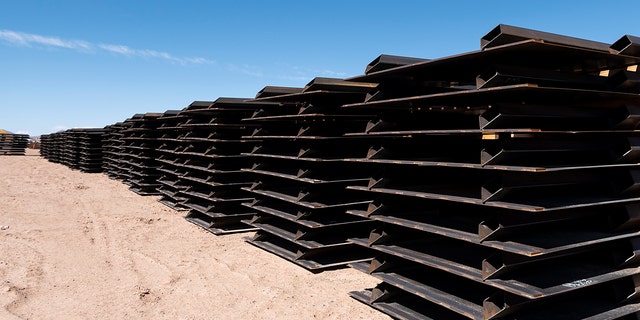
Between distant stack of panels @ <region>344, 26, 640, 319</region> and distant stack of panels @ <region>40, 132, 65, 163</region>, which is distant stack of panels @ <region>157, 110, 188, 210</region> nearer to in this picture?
distant stack of panels @ <region>344, 26, 640, 319</region>

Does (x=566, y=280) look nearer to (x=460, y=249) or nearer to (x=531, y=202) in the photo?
(x=531, y=202)

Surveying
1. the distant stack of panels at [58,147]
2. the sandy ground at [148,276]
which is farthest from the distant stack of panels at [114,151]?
the sandy ground at [148,276]

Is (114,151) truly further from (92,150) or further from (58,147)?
(58,147)

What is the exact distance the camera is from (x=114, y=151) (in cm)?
2048

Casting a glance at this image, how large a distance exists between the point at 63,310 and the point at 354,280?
3708mm

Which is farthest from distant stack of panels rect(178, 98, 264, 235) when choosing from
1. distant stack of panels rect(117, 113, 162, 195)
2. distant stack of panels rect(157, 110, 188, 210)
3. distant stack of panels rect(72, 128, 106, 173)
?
distant stack of panels rect(72, 128, 106, 173)

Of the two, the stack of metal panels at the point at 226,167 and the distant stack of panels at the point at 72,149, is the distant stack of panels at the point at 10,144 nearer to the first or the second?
the distant stack of panels at the point at 72,149

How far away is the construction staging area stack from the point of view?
364 cm

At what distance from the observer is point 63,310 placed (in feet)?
16.9

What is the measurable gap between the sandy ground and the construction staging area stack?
61 cm

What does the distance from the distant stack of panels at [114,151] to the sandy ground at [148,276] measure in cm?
777

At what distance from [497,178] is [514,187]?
0.51ft

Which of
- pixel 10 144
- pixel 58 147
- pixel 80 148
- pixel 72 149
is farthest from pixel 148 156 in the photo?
pixel 10 144

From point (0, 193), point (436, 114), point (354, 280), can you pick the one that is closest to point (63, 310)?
point (354, 280)
